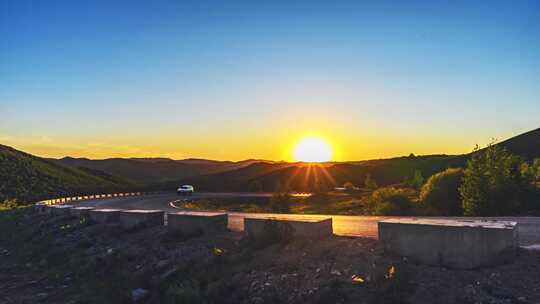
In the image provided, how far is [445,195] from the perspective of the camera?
89.4 feet

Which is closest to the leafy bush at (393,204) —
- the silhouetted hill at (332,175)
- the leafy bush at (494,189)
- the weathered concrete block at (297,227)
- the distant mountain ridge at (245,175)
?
the leafy bush at (494,189)

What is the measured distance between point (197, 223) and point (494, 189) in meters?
15.6

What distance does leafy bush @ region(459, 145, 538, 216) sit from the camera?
22484 millimetres

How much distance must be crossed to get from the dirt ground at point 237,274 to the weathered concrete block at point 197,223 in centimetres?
40

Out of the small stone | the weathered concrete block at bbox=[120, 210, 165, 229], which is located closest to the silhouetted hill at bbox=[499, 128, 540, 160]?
the weathered concrete block at bbox=[120, 210, 165, 229]

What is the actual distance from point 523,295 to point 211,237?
8317 mm

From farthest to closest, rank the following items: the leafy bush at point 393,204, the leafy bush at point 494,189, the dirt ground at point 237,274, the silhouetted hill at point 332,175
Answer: the silhouetted hill at point 332,175, the leafy bush at point 393,204, the leafy bush at point 494,189, the dirt ground at point 237,274

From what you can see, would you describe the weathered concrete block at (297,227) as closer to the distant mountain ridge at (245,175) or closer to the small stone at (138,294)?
the small stone at (138,294)

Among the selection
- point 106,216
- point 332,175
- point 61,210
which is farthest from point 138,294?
point 332,175

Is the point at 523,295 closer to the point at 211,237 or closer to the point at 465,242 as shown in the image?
the point at 465,242

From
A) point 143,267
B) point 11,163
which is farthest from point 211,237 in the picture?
point 11,163

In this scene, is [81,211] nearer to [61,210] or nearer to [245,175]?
[61,210]

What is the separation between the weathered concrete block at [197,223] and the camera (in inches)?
546

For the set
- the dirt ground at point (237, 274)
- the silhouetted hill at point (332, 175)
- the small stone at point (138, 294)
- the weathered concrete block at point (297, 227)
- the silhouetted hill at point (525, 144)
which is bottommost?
the small stone at point (138, 294)
